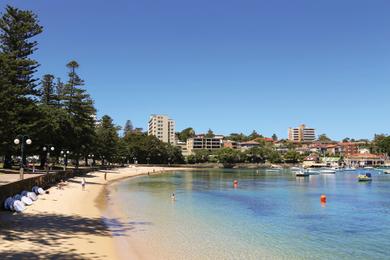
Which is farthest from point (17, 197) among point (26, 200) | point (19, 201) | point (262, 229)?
point (262, 229)

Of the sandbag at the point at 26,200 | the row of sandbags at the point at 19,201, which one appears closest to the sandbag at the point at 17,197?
the row of sandbags at the point at 19,201

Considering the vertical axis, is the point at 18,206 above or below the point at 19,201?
below

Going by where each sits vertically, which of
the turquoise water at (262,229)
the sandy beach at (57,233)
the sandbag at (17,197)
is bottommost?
the turquoise water at (262,229)

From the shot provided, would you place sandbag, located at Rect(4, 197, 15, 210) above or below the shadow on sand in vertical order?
above

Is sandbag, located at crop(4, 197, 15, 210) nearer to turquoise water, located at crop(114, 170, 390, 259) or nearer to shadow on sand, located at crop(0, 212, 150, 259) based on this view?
shadow on sand, located at crop(0, 212, 150, 259)

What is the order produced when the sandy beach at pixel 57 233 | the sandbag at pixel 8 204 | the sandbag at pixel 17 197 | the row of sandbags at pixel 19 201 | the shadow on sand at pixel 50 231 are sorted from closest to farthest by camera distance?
the shadow on sand at pixel 50 231, the sandy beach at pixel 57 233, the sandbag at pixel 8 204, the row of sandbags at pixel 19 201, the sandbag at pixel 17 197

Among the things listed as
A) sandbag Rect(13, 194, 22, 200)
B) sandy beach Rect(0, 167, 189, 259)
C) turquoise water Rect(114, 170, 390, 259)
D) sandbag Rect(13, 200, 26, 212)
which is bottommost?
turquoise water Rect(114, 170, 390, 259)

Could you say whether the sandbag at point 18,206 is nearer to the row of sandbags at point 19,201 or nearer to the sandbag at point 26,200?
the row of sandbags at point 19,201

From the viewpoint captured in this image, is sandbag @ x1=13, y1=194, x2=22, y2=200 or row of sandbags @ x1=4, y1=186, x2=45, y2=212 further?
sandbag @ x1=13, y1=194, x2=22, y2=200

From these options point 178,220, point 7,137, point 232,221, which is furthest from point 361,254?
point 7,137

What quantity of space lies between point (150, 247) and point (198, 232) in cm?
509

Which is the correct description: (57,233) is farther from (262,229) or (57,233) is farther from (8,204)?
(262,229)

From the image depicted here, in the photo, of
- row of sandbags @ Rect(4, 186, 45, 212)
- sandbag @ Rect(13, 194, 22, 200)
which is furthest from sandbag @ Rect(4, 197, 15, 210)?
sandbag @ Rect(13, 194, 22, 200)

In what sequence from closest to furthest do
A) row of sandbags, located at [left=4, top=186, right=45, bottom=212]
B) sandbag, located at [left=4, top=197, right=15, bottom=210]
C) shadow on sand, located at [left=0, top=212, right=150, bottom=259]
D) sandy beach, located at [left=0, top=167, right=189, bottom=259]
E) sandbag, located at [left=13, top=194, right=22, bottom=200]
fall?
shadow on sand, located at [left=0, top=212, right=150, bottom=259] < sandy beach, located at [left=0, top=167, right=189, bottom=259] < sandbag, located at [left=4, top=197, right=15, bottom=210] < row of sandbags, located at [left=4, top=186, right=45, bottom=212] < sandbag, located at [left=13, top=194, right=22, bottom=200]
